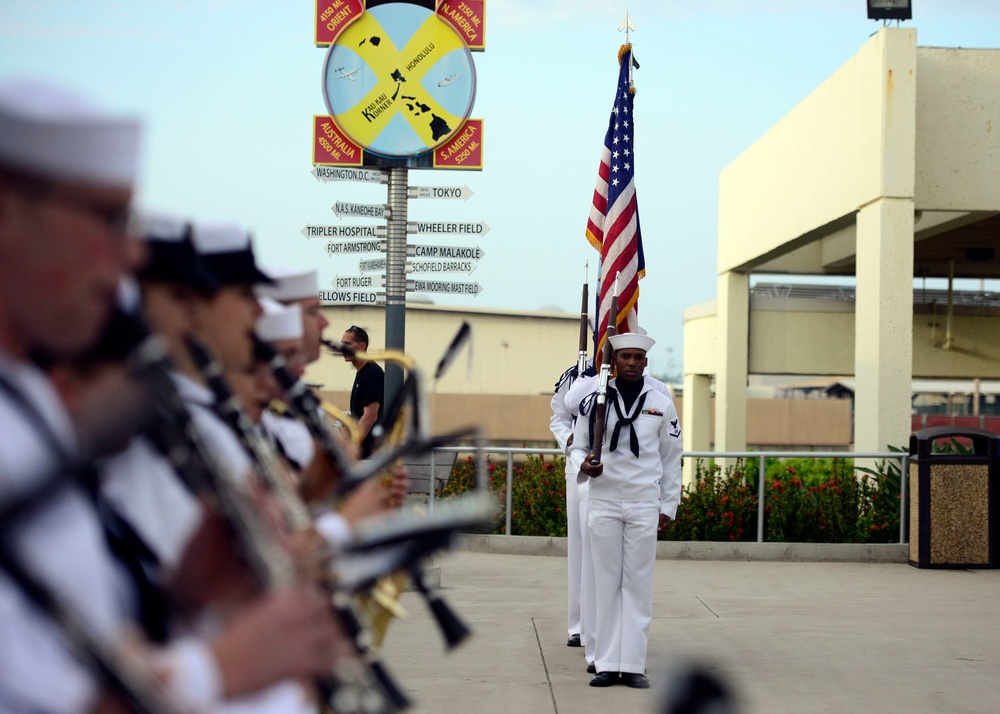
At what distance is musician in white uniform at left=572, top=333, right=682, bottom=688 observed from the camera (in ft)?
22.8

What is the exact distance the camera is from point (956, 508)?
1180 cm

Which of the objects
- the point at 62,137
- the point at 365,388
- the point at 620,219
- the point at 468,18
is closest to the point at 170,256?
the point at 62,137

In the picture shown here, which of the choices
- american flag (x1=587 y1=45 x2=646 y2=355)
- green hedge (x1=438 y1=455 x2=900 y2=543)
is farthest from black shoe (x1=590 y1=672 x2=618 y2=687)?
green hedge (x1=438 y1=455 x2=900 y2=543)

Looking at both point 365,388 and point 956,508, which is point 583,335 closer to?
point 365,388

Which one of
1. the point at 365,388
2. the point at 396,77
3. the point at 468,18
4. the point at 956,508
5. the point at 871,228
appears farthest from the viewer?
the point at 871,228

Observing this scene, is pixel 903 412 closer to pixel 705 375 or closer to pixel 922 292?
pixel 922 292

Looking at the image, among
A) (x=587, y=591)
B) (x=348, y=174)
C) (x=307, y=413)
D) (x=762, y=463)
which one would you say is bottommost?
(x=587, y=591)

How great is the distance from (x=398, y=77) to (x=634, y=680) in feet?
16.8

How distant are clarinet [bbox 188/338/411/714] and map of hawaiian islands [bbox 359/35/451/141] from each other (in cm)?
752

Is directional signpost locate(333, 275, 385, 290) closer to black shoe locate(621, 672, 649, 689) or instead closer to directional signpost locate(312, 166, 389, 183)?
directional signpost locate(312, 166, 389, 183)

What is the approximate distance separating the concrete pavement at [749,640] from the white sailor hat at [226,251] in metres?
4.29

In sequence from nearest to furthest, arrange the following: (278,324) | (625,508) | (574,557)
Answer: (278,324) → (625,508) → (574,557)

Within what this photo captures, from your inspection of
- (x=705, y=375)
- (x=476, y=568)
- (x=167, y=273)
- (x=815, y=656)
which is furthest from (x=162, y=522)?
(x=705, y=375)

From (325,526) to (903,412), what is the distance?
42.0ft
